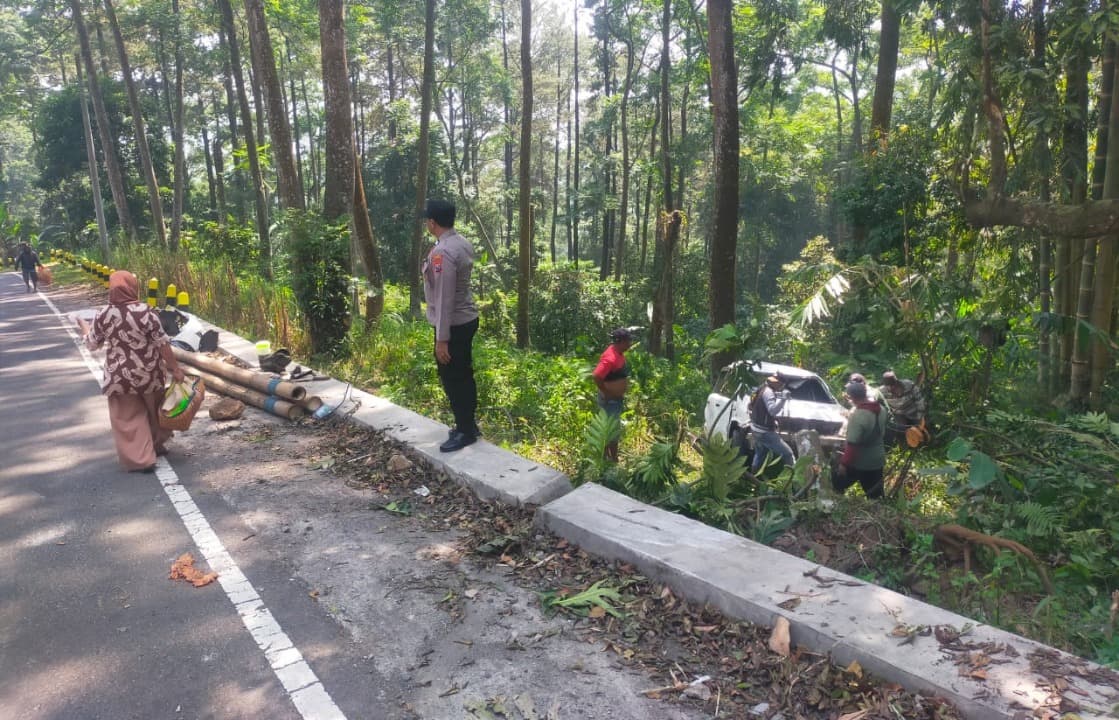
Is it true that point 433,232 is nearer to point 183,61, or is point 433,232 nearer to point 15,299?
point 15,299

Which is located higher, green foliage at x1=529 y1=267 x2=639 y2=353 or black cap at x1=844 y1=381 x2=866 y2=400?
black cap at x1=844 y1=381 x2=866 y2=400

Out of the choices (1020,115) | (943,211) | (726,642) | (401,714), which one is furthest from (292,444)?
(943,211)

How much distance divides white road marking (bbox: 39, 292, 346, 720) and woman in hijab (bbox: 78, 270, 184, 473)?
0.64m

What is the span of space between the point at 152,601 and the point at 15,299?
72.3ft

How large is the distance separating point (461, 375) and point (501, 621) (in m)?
2.53

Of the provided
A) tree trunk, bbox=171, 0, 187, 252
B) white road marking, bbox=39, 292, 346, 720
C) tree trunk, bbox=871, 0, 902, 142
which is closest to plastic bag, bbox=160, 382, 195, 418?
white road marking, bbox=39, 292, 346, 720

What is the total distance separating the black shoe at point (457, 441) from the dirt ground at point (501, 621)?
246 millimetres

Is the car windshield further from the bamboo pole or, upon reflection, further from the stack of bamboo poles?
the bamboo pole

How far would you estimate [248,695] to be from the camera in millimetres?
3176

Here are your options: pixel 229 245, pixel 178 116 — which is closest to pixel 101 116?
pixel 178 116

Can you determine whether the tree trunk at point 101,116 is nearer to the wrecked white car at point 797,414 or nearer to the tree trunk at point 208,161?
the tree trunk at point 208,161

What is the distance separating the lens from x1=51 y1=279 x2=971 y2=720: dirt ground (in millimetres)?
3102

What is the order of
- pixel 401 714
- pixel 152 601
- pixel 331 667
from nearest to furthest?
pixel 401 714
pixel 331 667
pixel 152 601

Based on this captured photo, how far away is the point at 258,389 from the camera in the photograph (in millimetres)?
8047
